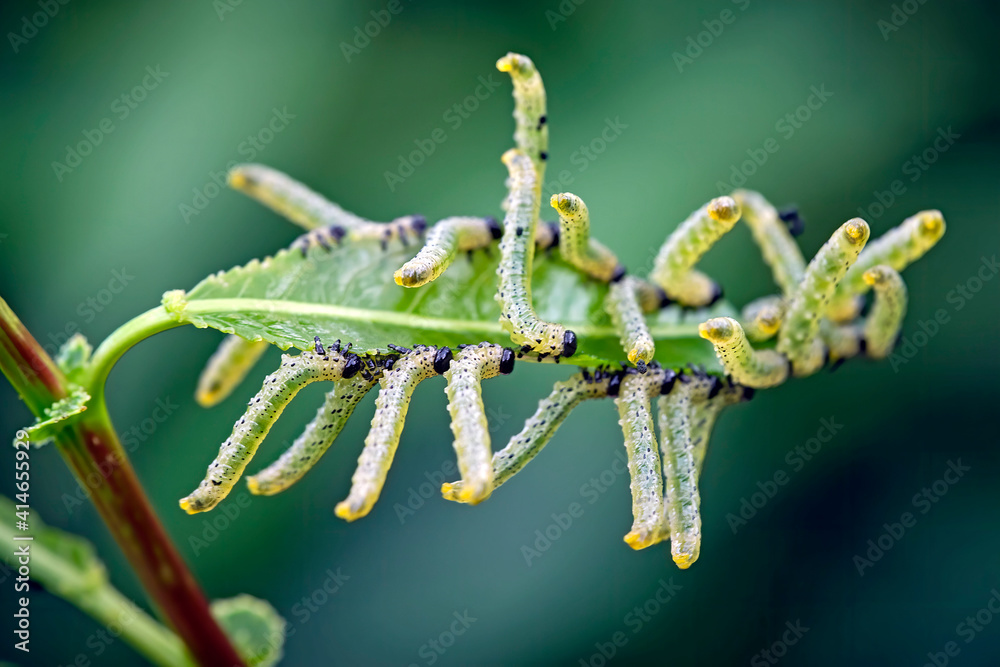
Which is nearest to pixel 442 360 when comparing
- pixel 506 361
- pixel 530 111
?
pixel 506 361

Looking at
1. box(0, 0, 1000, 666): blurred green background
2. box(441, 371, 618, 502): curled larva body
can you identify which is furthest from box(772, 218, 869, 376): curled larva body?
box(0, 0, 1000, 666): blurred green background

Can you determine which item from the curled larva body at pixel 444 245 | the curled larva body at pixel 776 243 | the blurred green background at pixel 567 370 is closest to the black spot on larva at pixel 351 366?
the curled larva body at pixel 444 245

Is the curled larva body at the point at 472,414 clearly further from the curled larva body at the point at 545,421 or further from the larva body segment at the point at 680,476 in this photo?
the larva body segment at the point at 680,476

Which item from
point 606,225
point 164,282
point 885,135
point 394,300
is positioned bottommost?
point 394,300

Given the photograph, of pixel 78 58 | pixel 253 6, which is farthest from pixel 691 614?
pixel 78 58

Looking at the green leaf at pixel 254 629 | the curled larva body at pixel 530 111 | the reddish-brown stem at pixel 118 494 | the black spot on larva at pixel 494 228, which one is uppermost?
the curled larva body at pixel 530 111

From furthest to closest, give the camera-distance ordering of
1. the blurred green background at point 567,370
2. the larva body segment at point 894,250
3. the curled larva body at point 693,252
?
the blurred green background at point 567,370 → the larva body segment at point 894,250 → the curled larva body at point 693,252

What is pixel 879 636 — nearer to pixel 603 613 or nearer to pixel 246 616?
pixel 603 613
